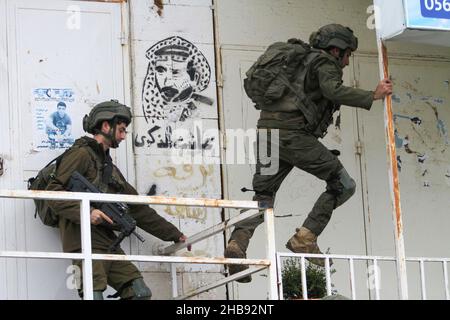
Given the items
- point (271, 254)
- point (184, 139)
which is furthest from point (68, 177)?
point (271, 254)

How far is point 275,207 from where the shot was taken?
40.4ft

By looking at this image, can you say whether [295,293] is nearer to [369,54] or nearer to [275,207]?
[275,207]

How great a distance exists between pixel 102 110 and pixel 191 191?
125cm

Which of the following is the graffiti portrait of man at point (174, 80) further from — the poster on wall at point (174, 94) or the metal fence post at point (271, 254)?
the metal fence post at point (271, 254)

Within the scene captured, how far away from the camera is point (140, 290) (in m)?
10.8

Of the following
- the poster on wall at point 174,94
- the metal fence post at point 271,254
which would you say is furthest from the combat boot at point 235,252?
the poster on wall at point 174,94

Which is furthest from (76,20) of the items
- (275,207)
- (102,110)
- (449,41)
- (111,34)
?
(449,41)

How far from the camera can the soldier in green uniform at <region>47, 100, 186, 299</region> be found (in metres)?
10.8

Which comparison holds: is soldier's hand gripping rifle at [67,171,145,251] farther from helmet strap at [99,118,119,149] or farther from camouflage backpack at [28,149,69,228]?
helmet strap at [99,118,119,149]

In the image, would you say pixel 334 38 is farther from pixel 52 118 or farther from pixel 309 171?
pixel 52 118

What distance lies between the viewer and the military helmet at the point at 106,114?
440 inches

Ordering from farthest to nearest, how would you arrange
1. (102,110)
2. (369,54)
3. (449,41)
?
(369,54)
(102,110)
(449,41)

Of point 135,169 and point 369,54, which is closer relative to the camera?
point 135,169

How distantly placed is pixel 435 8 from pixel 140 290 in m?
2.79
